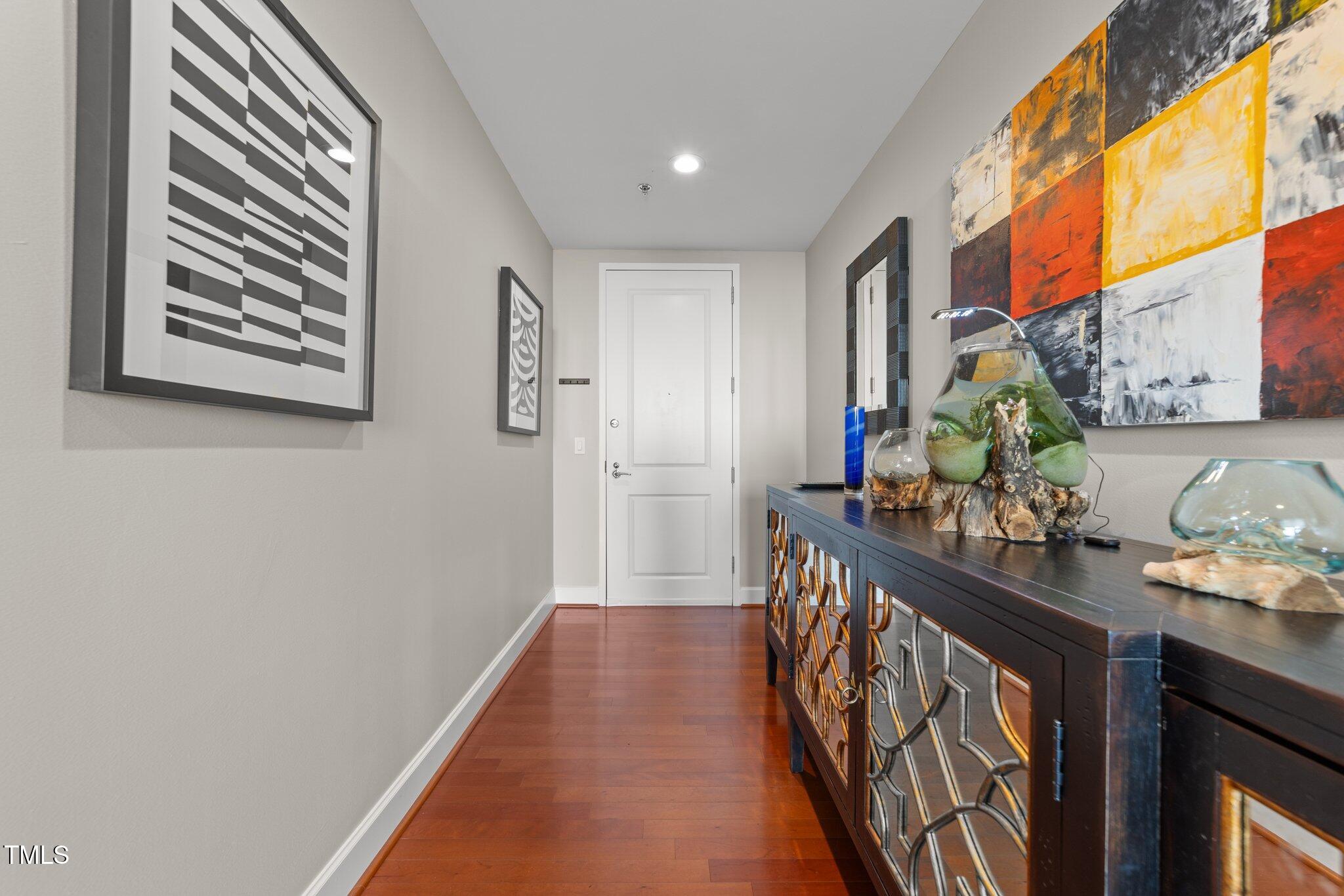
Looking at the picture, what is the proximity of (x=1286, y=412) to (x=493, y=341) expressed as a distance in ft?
7.92

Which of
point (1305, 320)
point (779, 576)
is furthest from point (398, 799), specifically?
point (1305, 320)

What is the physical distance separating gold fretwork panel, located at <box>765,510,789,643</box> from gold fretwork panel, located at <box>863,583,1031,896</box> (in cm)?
89

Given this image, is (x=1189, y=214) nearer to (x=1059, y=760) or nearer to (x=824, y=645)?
(x=1059, y=760)

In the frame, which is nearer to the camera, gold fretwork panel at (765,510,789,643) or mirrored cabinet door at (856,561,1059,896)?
mirrored cabinet door at (856,561,1059,896)

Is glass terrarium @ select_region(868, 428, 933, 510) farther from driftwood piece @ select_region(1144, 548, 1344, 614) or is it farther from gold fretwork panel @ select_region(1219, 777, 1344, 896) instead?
gold fretwork panel @ select_region(1219, 777, 1344, 896)

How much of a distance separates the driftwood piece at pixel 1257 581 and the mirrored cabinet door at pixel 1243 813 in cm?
20

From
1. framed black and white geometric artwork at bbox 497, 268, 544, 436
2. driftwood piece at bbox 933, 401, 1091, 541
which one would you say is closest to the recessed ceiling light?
framed black and white geometric artwork at bbox 497, 268, 544, 436

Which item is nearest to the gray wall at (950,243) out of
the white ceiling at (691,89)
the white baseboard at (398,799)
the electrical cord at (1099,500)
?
the electrical cord at (1099,500)

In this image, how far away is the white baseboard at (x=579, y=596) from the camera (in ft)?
12.4

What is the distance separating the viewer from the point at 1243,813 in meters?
0.44

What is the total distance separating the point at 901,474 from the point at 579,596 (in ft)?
9.32

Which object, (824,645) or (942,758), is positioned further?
(824,645)

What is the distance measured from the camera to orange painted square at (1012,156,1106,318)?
118cm

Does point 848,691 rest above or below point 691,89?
below
